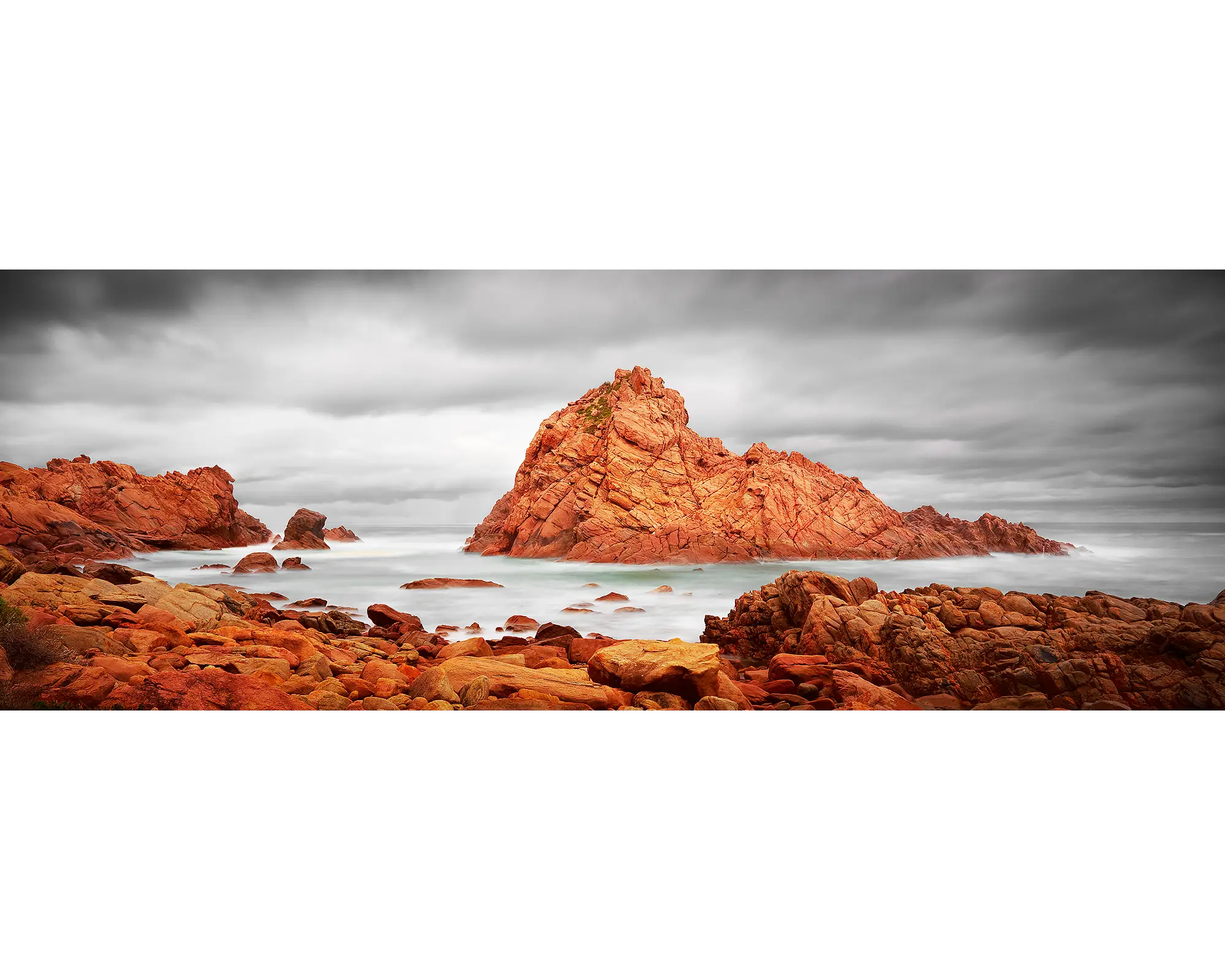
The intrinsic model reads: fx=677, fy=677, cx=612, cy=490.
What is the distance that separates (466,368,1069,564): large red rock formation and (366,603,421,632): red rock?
1.15 metres

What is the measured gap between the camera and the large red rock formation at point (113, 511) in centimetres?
737

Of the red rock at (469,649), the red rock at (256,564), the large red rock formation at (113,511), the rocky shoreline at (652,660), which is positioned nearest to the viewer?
the rocky shoreline at (652,660)

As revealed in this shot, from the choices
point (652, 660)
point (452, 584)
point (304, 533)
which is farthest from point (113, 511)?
point (652, 660)

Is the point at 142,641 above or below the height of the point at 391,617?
below

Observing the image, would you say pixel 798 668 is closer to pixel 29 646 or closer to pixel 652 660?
pixel 652 660

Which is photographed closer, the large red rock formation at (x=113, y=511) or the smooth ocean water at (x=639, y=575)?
the smooth ocean water at (x=639, y=575)

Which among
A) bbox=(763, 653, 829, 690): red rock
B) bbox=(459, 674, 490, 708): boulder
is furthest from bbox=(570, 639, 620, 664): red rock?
bbox=(763, 653, 829, 690): red rock

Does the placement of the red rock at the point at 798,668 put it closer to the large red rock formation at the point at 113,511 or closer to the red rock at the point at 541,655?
the red rock at the point at 541,655

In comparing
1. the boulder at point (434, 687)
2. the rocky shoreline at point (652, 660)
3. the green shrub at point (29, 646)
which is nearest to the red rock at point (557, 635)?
the rocky shoreline at point (652, 660)

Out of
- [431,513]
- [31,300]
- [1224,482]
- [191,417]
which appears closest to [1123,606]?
[1224,482]

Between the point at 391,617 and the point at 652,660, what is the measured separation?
2.95 metres

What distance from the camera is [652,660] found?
6.57 m

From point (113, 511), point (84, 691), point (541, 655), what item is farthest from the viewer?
point (113, 511)

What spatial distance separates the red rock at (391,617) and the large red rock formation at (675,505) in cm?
115
